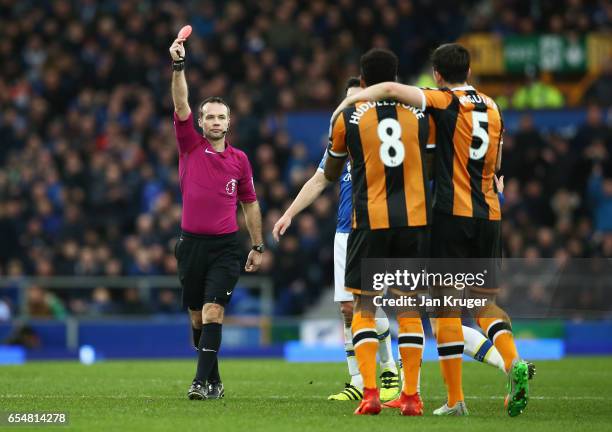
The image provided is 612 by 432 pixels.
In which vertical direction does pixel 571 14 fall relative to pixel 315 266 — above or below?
above

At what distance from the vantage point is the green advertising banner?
76.2 ft

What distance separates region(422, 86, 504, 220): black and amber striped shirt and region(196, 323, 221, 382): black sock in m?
2.25

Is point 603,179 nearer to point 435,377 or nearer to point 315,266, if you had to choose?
point 315,266

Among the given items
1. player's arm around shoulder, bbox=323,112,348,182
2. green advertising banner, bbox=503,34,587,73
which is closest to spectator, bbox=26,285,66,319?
green advertising banner, bbox=503,34,587,73

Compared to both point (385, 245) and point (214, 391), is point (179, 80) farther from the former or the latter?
point (214, 391)

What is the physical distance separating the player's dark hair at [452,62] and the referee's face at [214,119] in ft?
6.85

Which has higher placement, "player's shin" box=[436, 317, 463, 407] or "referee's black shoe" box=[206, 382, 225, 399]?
"player's shin" box=[436, 317, 463, 407]

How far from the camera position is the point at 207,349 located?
959 cm

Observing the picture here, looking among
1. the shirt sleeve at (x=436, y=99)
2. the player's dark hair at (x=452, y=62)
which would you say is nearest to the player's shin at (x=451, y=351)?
the shirt sleeve at (x=436, y=99)

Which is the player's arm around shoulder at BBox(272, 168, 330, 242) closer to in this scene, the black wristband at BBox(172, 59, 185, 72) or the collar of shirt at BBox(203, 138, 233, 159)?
the collar of shirt at BBox(203, 138, 233, 159)

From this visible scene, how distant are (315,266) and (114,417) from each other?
12.3m

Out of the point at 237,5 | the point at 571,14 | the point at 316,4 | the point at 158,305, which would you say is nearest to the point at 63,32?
the point at 237,5

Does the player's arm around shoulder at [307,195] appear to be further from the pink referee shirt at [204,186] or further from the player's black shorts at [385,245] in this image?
the pink referee shirt at [204,186]

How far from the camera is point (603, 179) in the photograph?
774 inches
